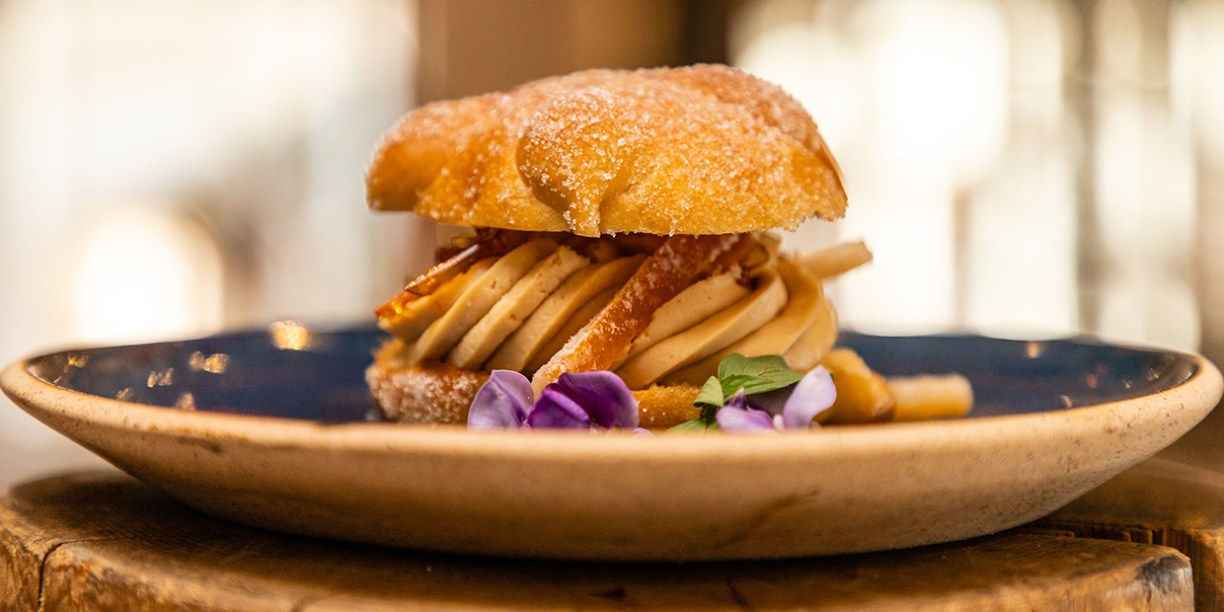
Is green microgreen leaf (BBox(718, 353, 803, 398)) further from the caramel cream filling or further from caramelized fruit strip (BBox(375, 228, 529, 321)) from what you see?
caramelized fruit strip (BBox(375, 228, 529, 321))

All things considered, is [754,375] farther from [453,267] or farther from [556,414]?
[453,267]

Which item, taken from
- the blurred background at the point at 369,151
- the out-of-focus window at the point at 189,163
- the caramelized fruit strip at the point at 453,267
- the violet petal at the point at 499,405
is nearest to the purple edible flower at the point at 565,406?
the violet petal at the point at 499,405

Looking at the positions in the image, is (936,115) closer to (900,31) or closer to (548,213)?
(900,31)

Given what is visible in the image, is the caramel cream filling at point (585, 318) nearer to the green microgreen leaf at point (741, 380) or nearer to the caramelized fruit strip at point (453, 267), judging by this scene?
the caramelized fruit strip at point (453, 267)

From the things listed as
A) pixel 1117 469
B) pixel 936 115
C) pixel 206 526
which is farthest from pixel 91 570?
pixel 936 115

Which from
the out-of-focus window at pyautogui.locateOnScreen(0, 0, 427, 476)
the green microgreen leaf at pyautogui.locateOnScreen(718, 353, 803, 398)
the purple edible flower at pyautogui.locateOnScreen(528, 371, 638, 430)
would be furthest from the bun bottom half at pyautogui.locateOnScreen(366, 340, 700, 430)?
the out-of-focus window at pyautogui.locateOnScreen(0, 0, 427, 476)
